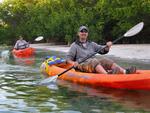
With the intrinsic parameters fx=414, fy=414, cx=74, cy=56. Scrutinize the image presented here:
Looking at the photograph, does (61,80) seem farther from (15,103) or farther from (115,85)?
(15,103)

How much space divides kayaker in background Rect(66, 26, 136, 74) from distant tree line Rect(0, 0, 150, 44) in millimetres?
18388

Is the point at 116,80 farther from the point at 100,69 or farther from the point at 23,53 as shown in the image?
the point at 23,53

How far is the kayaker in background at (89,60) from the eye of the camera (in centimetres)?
942

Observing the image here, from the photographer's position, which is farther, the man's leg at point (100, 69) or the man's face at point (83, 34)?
the man's face at point (83, 34)

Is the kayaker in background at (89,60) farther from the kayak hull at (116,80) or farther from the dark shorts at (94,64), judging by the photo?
the kayak hull at (116,80)

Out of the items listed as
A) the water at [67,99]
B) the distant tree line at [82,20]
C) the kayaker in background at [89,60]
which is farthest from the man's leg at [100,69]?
the distant tree line at [82,20]

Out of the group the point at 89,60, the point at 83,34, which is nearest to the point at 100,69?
the point at 89,60

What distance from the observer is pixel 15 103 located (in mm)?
7547

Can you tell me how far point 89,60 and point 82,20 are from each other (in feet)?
85.6

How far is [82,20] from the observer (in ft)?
116

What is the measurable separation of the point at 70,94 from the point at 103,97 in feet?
2.58

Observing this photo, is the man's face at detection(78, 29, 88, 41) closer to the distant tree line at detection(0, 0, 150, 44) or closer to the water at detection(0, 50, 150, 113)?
→ the water at detection(0, 50, 150, 113)

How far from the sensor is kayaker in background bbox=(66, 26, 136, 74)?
30.9 ft

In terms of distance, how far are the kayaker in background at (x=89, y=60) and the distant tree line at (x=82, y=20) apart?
1839cm
